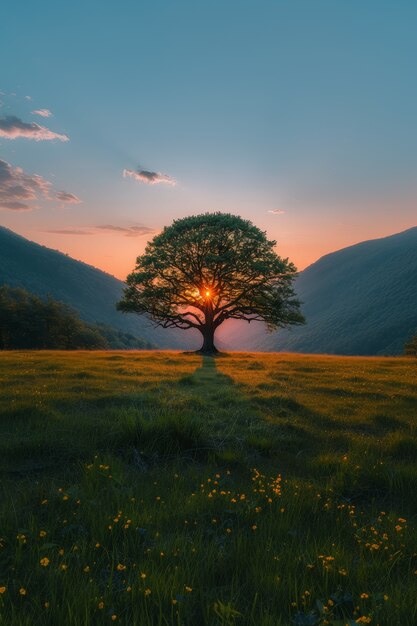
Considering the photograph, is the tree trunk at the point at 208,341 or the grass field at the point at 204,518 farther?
the tree trunk at the point at 208,341

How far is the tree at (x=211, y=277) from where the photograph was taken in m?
36.1

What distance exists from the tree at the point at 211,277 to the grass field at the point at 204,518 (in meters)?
27.6

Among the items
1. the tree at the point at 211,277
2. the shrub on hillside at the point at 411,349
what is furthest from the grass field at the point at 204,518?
the shrub on hillside at the point at 411,349

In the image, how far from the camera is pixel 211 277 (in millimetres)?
38219

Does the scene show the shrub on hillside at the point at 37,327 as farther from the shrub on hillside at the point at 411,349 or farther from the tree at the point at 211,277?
the shrub on hillside at the point at 411,349

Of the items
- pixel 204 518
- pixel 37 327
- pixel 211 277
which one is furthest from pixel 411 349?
pixel 37 327

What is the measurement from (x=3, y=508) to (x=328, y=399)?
10.6 m

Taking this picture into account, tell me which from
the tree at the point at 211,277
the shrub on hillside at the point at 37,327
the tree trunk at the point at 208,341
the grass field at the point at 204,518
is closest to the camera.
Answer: the grass field at the point at 204,518

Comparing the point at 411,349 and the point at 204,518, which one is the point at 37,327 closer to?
the point at 411,349

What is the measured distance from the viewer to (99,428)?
7758mm

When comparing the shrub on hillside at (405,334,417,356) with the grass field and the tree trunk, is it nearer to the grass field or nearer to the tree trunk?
the tree trunk

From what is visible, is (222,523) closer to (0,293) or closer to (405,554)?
(405,554)

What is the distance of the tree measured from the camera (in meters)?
36.1

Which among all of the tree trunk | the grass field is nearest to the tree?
the tree trunk
